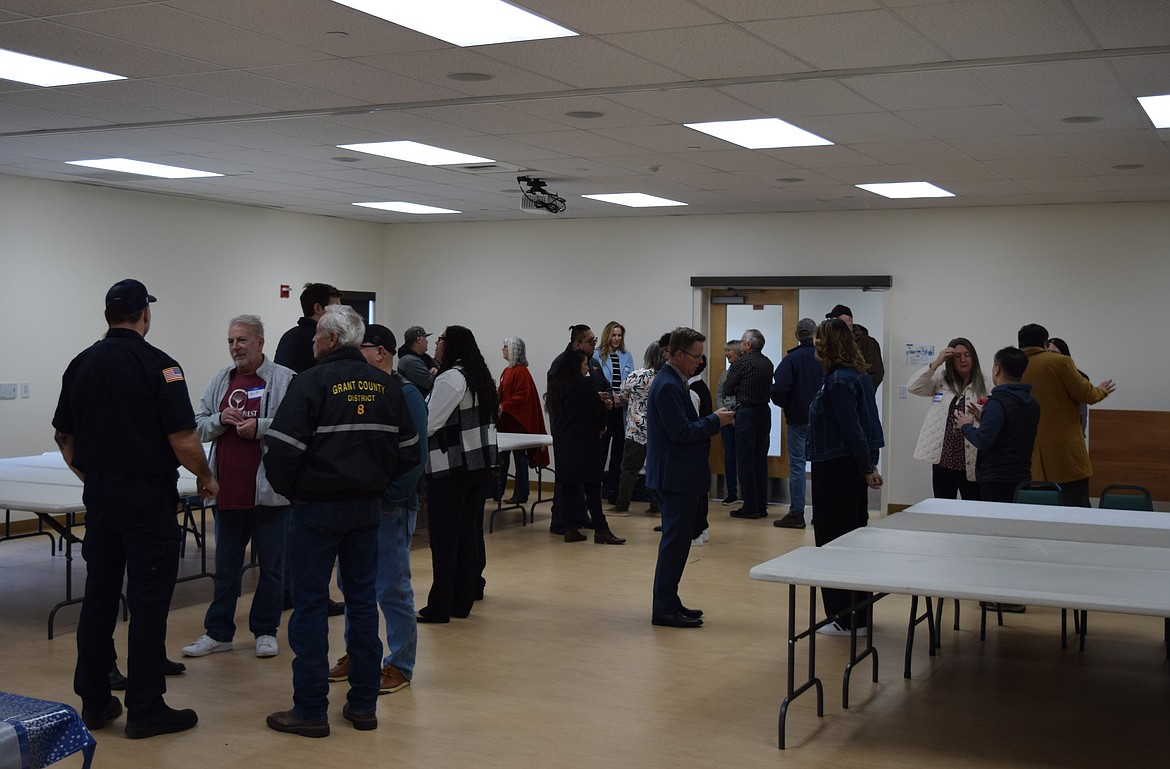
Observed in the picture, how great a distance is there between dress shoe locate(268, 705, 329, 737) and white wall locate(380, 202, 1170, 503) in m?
7.84

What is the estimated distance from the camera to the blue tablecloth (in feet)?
6.43

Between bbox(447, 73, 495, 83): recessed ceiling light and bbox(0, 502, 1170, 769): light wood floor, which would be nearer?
bbox(0, 502, 1170, 769): light wood floor

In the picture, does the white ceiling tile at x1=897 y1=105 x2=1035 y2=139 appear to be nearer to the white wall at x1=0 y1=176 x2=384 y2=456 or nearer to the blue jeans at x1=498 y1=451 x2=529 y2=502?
the blue jeans at x1=498 y1=451 x2=529 y2=502

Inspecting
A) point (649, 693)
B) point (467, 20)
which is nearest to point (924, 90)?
point (467, 20)

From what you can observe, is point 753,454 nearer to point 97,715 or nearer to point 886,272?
point 886,272

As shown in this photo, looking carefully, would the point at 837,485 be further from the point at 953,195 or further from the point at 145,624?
the point at 953,195

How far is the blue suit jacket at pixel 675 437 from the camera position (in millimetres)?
6051

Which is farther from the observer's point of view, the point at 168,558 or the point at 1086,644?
the point at 1086,644

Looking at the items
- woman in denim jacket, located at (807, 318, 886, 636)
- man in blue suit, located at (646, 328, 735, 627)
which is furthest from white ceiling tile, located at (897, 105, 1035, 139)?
man in blue suit, located at (646, 328, 735, 627)

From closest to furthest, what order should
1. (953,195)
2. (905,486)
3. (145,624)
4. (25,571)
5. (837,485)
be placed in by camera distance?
(145,624), (837,485), (25,571), (953,195), (905,486)

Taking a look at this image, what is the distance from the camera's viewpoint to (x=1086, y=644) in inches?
243

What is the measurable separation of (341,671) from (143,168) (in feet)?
18.3


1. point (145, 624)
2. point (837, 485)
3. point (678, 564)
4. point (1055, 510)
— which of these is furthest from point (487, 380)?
point (1055, 510)

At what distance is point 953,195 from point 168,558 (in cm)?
776
